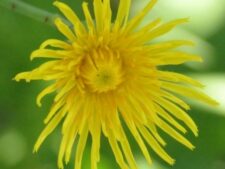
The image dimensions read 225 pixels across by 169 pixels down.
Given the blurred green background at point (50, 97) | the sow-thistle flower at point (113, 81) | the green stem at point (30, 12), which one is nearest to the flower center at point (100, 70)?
the sow-thistle flower at point (113, 81)

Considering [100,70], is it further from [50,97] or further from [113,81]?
[50,97]

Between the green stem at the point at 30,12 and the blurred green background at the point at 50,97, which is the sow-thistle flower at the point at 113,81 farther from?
the blurred green background at the point at 50,97

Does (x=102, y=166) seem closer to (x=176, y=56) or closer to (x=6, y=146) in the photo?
(x=6, y=146)

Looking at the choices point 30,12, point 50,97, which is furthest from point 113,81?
point 50,97

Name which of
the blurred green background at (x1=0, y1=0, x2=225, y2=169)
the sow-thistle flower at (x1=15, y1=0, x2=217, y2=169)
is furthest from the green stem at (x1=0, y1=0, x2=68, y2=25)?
the blurred green background at (x1=0, y1=0, x2=225, y2=169)

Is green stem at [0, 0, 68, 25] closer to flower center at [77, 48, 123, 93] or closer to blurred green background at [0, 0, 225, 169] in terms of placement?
flower center at [77, 48, 123, 93]

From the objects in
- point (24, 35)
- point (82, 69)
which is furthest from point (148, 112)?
point (24, 35)
